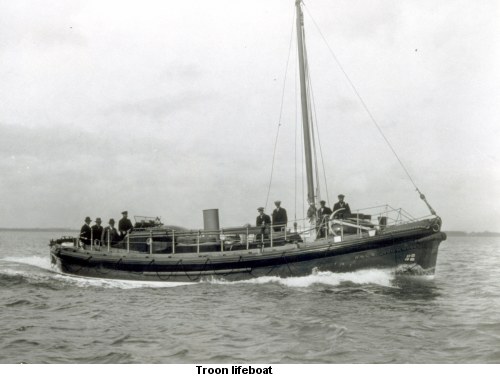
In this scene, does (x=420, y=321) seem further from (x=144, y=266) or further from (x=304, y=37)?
(x=304, y=37)

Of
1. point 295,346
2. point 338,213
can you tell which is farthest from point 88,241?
point 295,346

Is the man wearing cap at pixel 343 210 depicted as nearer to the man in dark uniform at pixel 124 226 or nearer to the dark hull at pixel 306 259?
the dark hull at pixel 306 259

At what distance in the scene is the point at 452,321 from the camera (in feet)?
37.2

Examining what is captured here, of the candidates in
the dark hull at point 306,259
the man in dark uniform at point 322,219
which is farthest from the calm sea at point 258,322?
the man in dark uniform at point 322,219

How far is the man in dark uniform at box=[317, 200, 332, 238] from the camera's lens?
16192mm

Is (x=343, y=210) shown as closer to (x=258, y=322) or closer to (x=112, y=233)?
(x=258, y=322)

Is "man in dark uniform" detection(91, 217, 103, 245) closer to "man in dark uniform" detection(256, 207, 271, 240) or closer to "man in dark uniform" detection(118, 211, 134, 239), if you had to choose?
"man in dark uniform" detection(118, 211, 134, 239)

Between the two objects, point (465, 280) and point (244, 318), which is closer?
point (244, 318)

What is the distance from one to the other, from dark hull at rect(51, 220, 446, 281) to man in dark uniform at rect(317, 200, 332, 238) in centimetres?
79

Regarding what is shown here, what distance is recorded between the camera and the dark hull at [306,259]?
15352 millimetres

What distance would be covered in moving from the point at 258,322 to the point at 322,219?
6.09 metres

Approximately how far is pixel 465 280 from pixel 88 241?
17407mm

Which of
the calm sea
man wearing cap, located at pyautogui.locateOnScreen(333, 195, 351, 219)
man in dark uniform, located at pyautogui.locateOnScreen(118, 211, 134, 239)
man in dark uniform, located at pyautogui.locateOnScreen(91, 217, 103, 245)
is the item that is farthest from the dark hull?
man in dark uniform, located at pyautogui.locateOnScreen(91, 217, 103, 245)

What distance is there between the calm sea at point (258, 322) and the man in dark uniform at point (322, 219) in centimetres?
173
